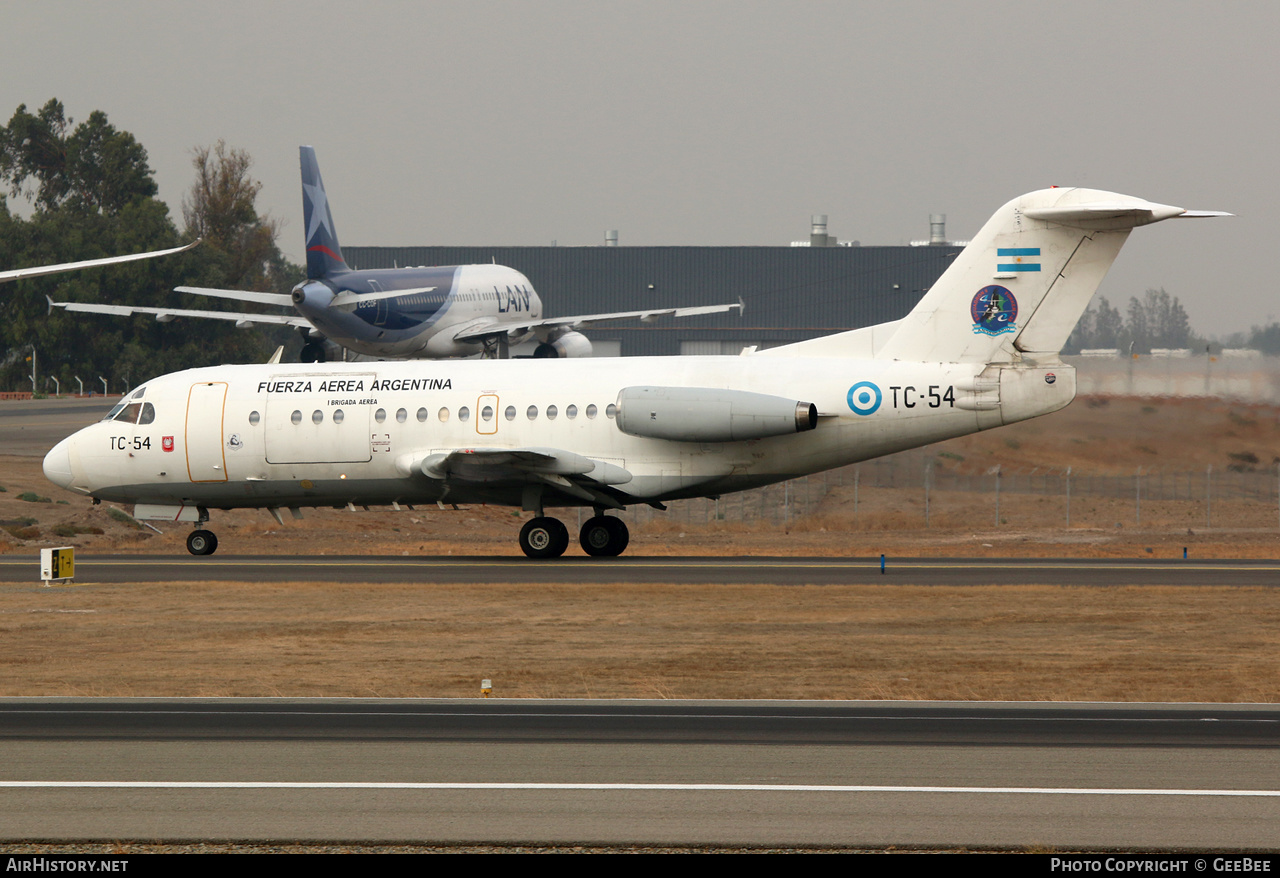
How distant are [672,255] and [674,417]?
6222cm

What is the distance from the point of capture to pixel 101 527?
131 ft

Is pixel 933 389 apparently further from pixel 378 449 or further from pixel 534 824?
pixel 534 824

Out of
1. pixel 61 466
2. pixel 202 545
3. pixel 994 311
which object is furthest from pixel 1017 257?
pixel 61 466

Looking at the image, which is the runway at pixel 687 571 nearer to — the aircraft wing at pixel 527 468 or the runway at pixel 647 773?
the aircraft wing at pixel 527 468

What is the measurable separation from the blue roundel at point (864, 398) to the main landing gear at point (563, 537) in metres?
5.56

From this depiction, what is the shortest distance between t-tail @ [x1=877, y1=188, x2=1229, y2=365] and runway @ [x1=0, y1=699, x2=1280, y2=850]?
1483 centimetres

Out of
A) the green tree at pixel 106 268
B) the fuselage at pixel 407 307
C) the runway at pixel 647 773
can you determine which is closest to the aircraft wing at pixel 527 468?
the runway at pixel 647 773

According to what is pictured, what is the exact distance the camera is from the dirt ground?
604 inches

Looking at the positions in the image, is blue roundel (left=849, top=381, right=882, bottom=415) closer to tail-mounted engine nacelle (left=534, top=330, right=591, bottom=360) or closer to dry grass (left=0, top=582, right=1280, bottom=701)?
dry grass (left=0, top=582, right=1280, bottom=701)

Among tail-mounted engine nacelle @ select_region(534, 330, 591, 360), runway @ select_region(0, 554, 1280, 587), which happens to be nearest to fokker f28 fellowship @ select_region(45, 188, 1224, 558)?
runway @ select_region(0, 554, 1280, 587)

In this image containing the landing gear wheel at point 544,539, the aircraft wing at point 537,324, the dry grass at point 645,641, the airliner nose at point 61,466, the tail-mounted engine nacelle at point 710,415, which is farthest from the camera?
the aircraft wing at point 537,324

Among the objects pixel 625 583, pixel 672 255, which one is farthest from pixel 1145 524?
pixel 672 255

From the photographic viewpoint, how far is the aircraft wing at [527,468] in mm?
28734

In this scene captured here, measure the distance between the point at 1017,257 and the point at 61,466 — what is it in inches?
812
